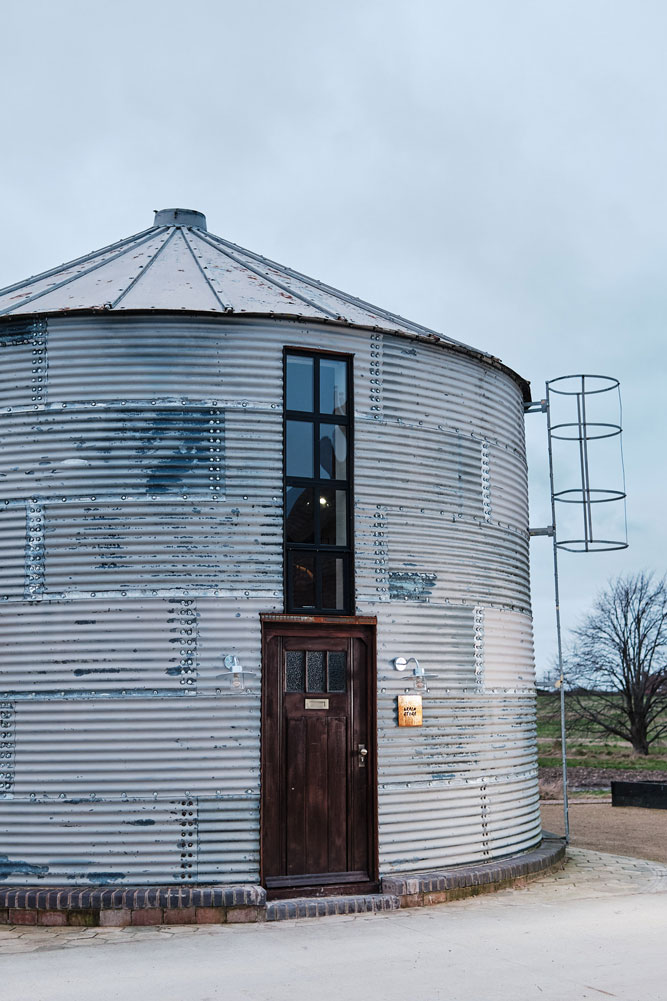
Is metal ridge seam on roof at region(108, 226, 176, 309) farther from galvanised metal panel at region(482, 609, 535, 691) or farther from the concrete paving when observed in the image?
the concrete paving

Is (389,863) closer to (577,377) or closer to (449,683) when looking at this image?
(449,683)

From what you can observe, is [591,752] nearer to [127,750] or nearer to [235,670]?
[235,670]

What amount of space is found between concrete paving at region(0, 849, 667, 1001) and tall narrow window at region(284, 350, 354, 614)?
3.26 meters

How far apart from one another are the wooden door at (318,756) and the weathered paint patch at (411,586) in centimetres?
56

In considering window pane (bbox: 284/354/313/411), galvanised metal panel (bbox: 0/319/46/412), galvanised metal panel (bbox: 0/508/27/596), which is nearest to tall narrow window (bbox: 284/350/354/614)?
window pane (bbox: 284/354/313/411)

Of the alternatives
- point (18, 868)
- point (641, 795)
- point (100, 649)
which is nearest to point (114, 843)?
point (18, 868)

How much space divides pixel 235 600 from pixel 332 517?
149 centimetres

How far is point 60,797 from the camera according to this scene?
10.2m

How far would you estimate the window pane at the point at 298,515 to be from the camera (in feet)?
36.5

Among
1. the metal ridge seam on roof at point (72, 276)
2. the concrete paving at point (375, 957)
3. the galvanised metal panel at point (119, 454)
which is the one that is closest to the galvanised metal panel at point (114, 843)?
the concrete paving at point (375, 957)

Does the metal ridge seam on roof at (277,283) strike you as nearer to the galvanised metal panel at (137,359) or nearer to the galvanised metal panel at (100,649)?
the galvanised metal panel at (137,359)

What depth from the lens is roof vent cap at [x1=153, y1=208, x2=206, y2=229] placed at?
613 inches

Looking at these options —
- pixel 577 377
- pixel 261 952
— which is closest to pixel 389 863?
pixel 261 952

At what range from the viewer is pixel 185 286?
12.0 meters
